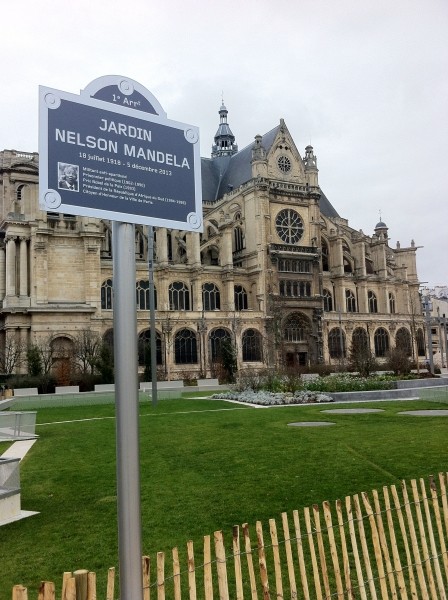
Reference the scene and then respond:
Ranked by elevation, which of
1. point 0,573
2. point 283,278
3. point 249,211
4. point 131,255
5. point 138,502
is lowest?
point 0,573

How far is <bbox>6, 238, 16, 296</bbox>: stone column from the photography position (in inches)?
2023

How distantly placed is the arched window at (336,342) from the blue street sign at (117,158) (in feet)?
203

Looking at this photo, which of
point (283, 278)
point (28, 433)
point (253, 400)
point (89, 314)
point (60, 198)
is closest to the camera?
point (60, 198)

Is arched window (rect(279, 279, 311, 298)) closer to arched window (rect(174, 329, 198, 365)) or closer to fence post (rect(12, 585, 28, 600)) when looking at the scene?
arched window (rect(174, 329, 198, 365))

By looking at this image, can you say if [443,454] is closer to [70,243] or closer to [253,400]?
[253,400]

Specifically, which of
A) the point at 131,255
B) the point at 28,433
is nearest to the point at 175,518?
the point at 131,255

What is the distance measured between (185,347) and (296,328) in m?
13.9

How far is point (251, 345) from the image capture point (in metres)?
59.4

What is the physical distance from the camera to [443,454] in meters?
12.3

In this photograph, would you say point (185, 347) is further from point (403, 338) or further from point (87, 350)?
point (403, 338)

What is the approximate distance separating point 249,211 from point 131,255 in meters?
61.1

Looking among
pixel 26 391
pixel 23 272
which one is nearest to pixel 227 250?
pixel 23 272

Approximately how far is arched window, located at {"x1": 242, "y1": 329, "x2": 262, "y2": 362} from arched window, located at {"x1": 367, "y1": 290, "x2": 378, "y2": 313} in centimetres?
2125

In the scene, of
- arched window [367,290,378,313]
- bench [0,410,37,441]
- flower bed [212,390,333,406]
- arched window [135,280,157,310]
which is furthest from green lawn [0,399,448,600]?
arched window [367,290,378,313]
